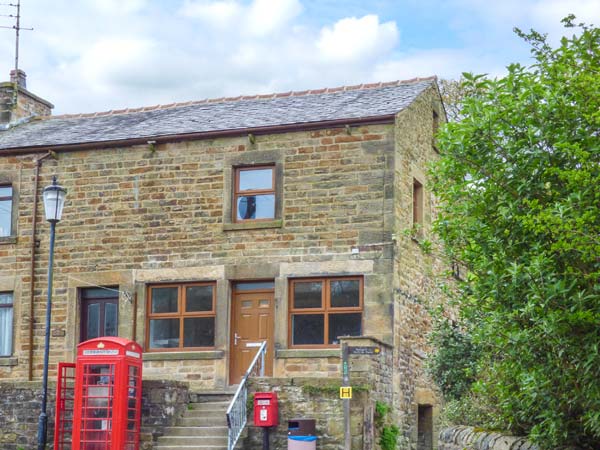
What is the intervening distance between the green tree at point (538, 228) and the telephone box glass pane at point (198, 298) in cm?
995

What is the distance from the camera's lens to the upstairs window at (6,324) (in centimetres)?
2194

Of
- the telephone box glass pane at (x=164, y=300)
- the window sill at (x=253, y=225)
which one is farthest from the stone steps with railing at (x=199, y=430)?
the window sill at (x=253, y=225)

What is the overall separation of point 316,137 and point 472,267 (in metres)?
9.50

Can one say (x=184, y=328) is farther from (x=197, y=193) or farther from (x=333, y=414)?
(x=333, y=414)

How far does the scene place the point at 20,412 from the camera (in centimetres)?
1839

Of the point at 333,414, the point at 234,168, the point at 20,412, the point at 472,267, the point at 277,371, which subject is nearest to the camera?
the point at 472,267

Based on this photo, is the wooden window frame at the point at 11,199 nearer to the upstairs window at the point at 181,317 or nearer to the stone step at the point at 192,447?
the upstairs window at the point at 181,317

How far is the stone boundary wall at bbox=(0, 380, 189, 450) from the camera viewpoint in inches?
→ 690

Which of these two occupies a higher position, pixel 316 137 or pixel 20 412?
pixel 316 137

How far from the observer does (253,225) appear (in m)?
20.5

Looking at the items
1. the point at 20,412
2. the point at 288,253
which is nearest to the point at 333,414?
the point at 288,253

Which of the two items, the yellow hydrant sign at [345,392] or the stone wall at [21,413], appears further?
Result: the stone wall at [21,413]

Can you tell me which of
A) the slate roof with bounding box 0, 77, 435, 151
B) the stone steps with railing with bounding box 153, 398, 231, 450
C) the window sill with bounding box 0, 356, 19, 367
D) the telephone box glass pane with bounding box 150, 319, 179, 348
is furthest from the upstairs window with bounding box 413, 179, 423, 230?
the window sill with bounding box 0, 356, 19, 367

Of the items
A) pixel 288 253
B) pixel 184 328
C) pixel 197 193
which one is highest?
pixel 197 193
